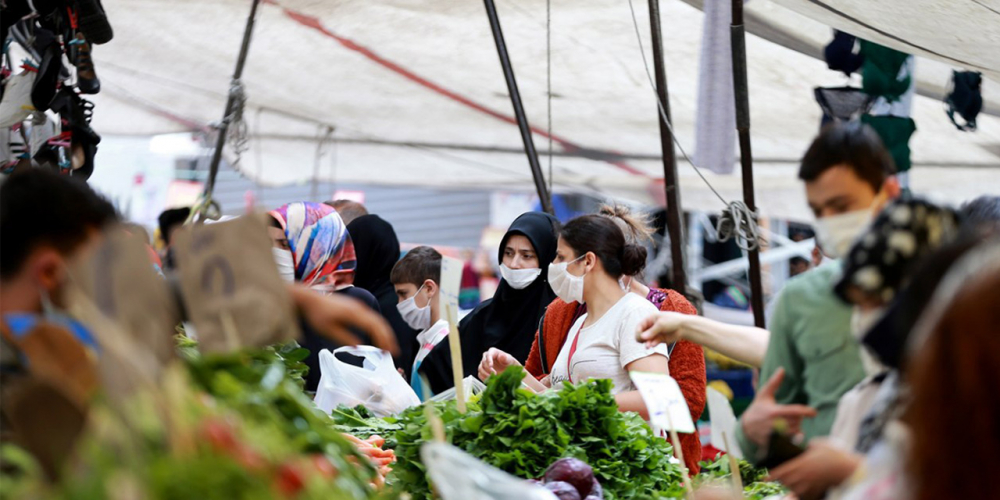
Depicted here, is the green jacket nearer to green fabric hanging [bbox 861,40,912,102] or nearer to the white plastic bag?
the white plastic bag

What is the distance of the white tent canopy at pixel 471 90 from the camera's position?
5949 millimetres

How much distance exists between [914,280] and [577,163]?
24.6ft

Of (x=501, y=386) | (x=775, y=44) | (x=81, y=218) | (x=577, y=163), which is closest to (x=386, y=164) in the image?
(x=577, y=163)

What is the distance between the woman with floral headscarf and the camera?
13.8 ft

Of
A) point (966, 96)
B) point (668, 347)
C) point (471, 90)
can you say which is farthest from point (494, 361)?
point (471, 90)

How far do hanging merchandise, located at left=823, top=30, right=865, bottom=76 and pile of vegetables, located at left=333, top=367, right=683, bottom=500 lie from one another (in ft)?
8.37

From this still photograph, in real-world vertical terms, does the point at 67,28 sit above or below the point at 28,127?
above

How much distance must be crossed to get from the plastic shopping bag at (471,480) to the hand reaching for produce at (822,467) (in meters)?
0.37

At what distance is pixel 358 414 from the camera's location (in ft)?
12.3

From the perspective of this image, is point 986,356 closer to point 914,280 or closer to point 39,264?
point 914,280

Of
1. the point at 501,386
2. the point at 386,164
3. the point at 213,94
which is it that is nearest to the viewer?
the point at 501,386

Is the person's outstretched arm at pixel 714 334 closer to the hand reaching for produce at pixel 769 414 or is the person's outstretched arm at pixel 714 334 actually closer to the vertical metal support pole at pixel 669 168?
the hand reaching for produce at pixel 769 414

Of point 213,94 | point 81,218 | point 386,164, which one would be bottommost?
point 386,164

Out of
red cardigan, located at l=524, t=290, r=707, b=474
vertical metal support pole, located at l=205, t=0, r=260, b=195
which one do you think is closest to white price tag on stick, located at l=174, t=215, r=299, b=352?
red cardigan, located at l=524, t=290, r=707, b=474
